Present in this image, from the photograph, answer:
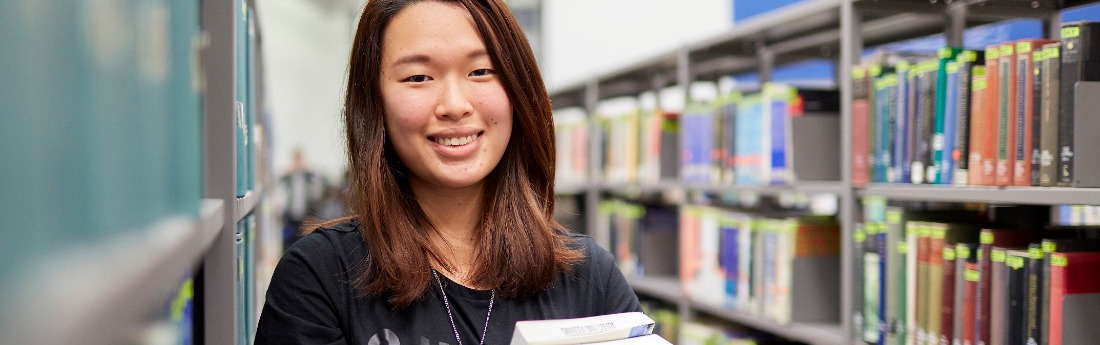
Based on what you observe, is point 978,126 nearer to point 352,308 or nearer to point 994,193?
point 994,193

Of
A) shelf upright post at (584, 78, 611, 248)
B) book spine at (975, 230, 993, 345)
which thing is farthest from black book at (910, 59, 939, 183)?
shelf upright post at (584, 78, 611, 248)

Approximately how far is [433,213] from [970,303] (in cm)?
120

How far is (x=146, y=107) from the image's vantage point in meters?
0.50

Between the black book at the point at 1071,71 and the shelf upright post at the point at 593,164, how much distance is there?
2.42 metres

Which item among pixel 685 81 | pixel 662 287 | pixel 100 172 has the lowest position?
pixel 662 287

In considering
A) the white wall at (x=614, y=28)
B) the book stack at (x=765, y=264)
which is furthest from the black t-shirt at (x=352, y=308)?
the white wall at (x=614, y=28)

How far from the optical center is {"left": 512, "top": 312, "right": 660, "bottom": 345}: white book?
0.92 m

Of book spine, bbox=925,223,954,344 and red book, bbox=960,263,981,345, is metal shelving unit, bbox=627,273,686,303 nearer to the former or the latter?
A: book spine, bbox=925,223,954,344

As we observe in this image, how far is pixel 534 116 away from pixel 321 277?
36 centimetres

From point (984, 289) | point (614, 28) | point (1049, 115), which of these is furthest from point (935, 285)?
point (614, 28)

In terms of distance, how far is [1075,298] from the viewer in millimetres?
1609

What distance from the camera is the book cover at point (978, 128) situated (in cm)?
179

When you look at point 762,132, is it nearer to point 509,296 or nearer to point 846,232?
point 846,232

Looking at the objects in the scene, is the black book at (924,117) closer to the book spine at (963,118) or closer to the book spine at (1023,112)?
the book spine at (963,118)
